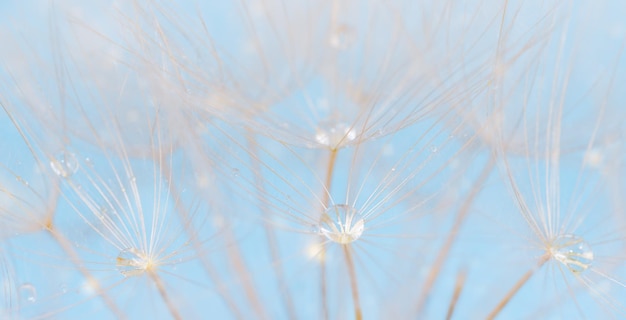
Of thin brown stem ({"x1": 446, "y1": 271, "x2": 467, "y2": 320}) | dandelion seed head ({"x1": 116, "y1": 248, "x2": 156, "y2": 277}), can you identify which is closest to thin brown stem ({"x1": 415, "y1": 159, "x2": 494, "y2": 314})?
thin brown stem ({"x1": 446, "y1": 271, "x2": 467, "y2": 320})

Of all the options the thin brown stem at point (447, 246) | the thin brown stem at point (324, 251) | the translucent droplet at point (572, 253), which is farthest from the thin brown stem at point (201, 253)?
the translucent droplet at point (572, 253)

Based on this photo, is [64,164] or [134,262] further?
[64,164]

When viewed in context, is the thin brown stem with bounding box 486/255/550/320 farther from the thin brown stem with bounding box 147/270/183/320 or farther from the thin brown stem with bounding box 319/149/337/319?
the thin brown stem with bounding box 147/270/183/320

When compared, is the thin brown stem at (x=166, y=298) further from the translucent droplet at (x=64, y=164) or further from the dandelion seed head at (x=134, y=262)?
the translucent droplet at (x=64, y=164)

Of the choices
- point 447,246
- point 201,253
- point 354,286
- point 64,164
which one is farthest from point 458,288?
point 64,164

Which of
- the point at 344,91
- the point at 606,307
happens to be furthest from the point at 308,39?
the point at 606,307

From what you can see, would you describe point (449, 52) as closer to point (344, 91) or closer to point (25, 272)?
point (344, 91)

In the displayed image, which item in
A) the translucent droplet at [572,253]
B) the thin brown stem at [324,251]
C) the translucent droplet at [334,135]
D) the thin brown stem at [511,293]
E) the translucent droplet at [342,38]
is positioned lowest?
the thin brown stem at [511,293]

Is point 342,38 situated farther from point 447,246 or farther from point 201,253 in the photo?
point 201,253
